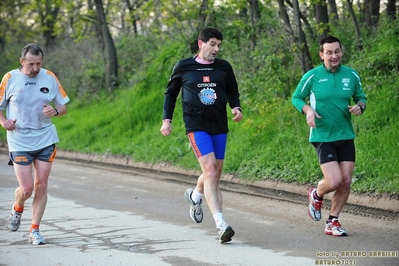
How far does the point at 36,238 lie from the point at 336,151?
125 inches

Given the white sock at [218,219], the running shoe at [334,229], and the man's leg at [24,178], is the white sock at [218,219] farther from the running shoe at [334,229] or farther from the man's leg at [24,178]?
the man's leg at [24,178]

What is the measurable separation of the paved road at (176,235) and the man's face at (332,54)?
174 centimetres

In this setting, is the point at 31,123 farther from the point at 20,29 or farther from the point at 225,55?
the point at 20,29

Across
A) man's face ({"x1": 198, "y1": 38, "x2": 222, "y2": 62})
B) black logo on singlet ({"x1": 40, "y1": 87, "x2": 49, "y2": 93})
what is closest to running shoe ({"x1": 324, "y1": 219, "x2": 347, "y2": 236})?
man's face ({"x1": 198, "y1": 38, "x2": 222, "y2": 62})

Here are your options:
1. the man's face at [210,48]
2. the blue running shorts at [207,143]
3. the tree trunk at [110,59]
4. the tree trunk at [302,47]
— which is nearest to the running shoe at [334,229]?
the blue running shorts at [207,143]

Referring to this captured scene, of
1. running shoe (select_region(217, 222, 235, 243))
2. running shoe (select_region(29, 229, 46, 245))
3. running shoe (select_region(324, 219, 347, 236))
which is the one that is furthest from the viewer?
running shoe (select_region(29, 229, 46, 245))

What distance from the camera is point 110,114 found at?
21172 millimetres

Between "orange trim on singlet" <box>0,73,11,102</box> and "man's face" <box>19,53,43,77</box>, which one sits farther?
"orange trim on singlet" <box>0,73,11,102</box>

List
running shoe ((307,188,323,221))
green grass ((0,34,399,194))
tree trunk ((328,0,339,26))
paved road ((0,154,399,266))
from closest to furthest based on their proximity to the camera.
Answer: paved road ((0,154,399,266)), running shoe ((307,188,323,221)), green grass ((0,34,399,194)), tree trunk ((328,0,339,26))

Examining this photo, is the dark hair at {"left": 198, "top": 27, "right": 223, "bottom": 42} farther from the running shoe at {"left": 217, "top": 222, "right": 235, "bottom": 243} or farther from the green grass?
the green grass

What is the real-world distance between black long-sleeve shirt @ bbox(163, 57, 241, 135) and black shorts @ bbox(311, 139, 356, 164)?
40.7 inches

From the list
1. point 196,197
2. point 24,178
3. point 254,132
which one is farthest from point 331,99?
point 254,132

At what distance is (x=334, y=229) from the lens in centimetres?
811

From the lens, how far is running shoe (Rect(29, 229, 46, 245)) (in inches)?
322
